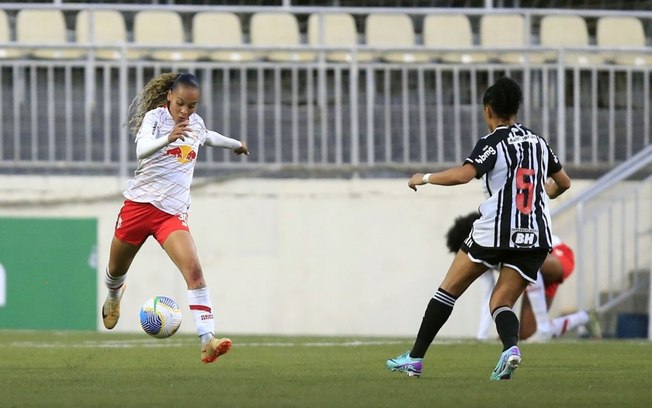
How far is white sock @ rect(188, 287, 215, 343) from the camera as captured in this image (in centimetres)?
952

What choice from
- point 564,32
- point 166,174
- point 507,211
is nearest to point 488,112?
point 507,211

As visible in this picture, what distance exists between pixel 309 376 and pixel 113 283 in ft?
7.02

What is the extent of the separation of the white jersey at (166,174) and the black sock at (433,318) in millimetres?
1908

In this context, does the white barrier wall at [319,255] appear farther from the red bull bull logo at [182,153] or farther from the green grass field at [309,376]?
the red bull bull logo at [182,153]

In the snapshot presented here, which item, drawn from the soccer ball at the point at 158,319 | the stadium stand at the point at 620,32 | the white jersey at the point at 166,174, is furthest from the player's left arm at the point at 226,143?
the stadium stand at the point at 620,32

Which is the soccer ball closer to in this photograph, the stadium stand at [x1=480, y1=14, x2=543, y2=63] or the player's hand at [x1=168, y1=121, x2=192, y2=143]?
the player's hand at [x1=168, y1=121, x2=192, y2=143]

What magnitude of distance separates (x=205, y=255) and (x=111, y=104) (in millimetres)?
2000

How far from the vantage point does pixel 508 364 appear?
27.8 ft

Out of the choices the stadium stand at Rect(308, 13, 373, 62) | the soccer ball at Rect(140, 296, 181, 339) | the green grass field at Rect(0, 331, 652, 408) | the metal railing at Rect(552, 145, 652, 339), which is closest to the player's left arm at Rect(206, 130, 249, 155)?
the soccer ball at Rect(140, 296, 181, 339)

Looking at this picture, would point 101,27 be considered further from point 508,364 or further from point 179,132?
point 508,364

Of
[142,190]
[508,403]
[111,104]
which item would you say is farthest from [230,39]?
[508,403]

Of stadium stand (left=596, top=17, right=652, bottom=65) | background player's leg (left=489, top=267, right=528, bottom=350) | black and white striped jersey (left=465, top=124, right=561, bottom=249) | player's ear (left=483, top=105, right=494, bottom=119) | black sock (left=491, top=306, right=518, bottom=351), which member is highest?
stadium stand (left=596, top=17, right=652, bottom=65)

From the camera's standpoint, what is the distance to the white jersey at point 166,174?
987cm

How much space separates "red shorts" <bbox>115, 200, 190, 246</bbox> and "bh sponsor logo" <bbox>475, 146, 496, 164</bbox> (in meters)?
2.16
